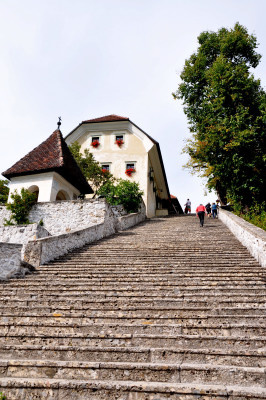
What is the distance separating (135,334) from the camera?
3648 millimetres

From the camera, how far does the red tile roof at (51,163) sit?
15.6 m

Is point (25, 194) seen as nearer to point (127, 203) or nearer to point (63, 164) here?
point (63, 164)

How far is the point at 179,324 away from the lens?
3809 mm

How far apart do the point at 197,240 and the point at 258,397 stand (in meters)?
7.34

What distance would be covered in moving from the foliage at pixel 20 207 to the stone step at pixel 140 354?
37.4 ft

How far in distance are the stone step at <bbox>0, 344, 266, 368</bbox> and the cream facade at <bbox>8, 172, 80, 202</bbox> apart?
12147 mm

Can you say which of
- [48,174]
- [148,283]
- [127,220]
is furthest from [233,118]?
[148,283]

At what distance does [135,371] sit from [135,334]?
0.63 meters

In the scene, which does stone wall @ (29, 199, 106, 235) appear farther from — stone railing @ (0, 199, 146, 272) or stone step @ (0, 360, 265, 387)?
stone step @ (0, 360, 265, 387)

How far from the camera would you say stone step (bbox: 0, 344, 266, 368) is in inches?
124

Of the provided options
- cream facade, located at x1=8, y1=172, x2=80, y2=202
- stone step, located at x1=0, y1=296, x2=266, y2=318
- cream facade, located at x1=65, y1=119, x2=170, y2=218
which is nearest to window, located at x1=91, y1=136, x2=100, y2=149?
cream facade, located at x1=65, y1=119, x2=170, y2=218

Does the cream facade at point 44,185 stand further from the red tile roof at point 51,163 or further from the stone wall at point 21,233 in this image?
the stone wall at point 21,233

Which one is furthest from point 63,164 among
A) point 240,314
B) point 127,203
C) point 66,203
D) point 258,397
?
point 258,397

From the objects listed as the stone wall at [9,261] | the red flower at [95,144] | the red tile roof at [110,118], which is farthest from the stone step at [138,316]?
the red tile roof at [110,118]
